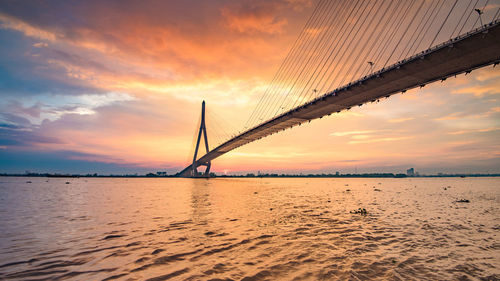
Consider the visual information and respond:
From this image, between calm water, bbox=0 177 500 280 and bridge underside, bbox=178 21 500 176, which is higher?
bridge underside, bbox=178 21 500 176

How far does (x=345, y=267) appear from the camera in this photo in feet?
20.2

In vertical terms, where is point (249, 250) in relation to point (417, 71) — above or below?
below

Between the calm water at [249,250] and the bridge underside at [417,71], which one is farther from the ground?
the bridge underside at [417,71]

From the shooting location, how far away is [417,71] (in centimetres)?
2988

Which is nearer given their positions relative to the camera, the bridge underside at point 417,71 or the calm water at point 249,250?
the calm water at point 249,250

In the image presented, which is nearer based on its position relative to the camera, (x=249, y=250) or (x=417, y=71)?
(x=249, y=250)

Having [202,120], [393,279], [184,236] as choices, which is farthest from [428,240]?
[202,120]

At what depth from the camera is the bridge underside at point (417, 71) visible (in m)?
23.2

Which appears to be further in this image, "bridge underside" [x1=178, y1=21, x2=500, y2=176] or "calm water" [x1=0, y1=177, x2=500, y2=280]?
"bridge underside" [x1=178, y1=21, x2=500, y2=176]

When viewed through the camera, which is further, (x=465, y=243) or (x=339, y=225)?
(x=339, y=225)

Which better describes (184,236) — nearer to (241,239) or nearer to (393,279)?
(241,239)

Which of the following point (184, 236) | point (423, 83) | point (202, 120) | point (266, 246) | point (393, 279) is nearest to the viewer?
point (393, 279)

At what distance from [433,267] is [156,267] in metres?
7.33

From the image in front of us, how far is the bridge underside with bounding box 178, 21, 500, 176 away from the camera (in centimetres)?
2325
